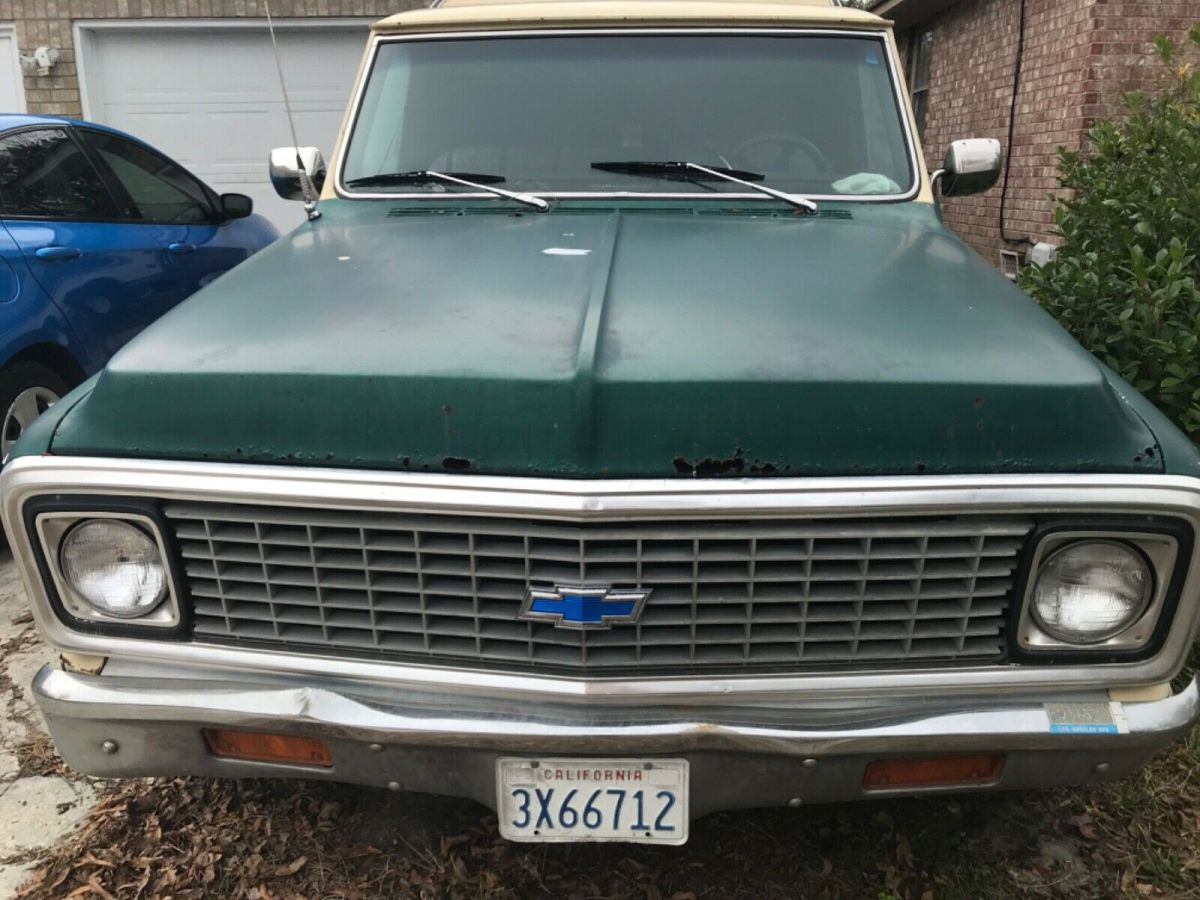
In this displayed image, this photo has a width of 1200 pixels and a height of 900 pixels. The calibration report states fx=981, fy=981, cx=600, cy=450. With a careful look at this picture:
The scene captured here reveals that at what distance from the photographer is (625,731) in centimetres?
179

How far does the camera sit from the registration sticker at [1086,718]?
5.99 feet

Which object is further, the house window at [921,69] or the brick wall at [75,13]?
the house window at [921,69]

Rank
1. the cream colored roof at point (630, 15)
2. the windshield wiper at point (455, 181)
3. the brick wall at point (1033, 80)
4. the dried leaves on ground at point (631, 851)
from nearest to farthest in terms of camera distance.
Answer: the dried leaves on ground at point (631, 851) < the windshield wiper at point (455, 181) < the cream colored roof at point (630, 15) < the brick wall at point (1033, 80)

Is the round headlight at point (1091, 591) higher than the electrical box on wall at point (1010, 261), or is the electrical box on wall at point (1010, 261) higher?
the round headlight at point (1091, 591)

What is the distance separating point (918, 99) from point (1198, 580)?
32.2ft

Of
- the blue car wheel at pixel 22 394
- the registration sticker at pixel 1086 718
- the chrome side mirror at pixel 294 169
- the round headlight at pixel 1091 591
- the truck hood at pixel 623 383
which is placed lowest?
the blue car wheel at pixel 22 394

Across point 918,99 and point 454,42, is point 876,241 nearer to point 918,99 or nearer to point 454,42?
point 454,42

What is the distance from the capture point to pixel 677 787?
6.04 ft

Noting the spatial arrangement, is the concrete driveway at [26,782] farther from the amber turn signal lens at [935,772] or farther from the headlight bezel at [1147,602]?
the headlight bezel at [1147,602]

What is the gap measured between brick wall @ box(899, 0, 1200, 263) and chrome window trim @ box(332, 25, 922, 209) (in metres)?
3.50

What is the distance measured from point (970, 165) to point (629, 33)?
119 cm

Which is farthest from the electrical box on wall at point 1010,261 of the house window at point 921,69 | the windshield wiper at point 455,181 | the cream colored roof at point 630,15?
the windshield wiper at point 455,181

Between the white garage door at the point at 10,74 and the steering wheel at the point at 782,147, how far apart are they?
9.35 meters

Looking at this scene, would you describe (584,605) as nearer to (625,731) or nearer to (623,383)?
(625,731)
